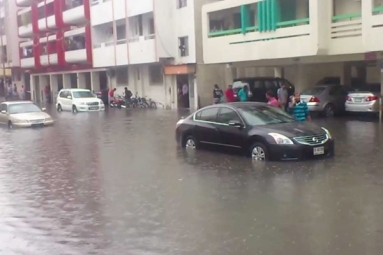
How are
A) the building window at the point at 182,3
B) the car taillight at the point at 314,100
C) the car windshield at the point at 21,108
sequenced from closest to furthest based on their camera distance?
1. the car taillight at the point at 314,100
2. the car windshield at the point at 21,108
3. the building window at the point at 182,3

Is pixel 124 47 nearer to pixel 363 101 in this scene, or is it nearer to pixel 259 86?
pixel 259 86

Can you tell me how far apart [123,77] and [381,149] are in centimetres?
3512

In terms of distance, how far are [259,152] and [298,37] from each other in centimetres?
1442

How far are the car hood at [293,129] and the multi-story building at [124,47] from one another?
23274 mm

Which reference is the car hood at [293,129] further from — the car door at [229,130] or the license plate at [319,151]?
the car door at [229,130]

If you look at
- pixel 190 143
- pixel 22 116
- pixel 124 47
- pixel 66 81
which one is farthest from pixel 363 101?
pixel 66 81

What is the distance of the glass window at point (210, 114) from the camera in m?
15.9

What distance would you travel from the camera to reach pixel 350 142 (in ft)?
57.4

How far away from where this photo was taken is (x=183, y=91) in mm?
39500

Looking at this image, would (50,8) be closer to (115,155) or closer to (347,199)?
(115,155)

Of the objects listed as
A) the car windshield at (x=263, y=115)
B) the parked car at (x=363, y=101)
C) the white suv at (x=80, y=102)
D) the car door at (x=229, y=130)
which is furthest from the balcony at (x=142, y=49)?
the car windshield at (x=263, y=115)

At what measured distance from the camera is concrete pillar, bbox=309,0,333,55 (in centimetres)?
2614

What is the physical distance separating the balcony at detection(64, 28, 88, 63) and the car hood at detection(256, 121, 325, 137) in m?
39.0

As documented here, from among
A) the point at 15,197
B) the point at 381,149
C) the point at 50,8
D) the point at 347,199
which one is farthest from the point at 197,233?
the point at 50,8
